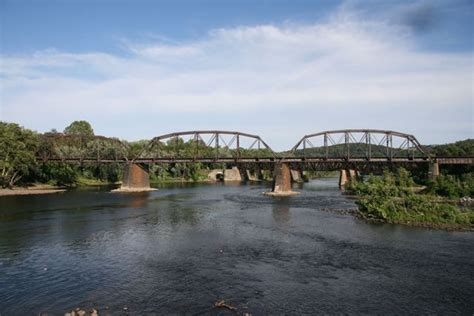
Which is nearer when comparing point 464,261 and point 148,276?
point 148,276

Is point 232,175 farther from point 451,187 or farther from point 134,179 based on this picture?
point 451,187

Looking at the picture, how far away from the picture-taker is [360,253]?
34406 mm

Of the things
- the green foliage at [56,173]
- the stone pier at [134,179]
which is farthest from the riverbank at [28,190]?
the stone pier at [134,179]

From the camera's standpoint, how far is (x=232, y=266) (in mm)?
30438

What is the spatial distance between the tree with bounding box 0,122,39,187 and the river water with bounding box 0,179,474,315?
4063cm

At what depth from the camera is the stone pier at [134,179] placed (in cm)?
10269

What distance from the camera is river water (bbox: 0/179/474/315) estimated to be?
23.0 m

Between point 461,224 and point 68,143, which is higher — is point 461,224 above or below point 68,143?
below

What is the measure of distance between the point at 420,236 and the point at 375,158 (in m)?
58.8

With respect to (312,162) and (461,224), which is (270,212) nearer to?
(461,224)

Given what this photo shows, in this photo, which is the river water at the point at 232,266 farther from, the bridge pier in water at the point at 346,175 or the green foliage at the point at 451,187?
the bridge pier in water at the point at 346,175

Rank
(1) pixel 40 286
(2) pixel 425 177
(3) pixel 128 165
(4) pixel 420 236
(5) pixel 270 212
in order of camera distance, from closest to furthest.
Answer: (1) pixel 40 286 → (4) pixel 420 236 → (5) pixel 270 212 → (2) pixel 425 177 → (3) pixel 128 165

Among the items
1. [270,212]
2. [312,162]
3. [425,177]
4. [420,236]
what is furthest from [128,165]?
[420,236]

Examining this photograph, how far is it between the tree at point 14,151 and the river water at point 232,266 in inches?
1600
